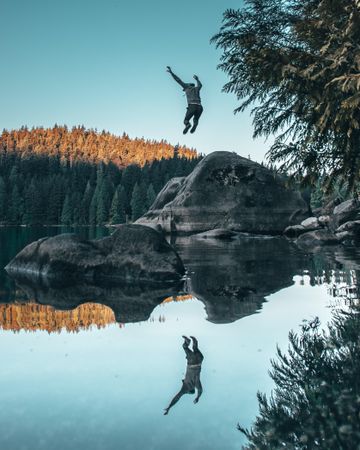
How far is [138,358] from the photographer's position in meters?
4.41

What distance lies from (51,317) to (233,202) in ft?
88.8

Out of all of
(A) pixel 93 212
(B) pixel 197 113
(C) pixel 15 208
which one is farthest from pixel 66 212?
(B) pixel 197 113

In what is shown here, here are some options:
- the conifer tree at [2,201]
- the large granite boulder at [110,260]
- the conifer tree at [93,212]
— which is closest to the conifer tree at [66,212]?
the conifer tree at [93,212]

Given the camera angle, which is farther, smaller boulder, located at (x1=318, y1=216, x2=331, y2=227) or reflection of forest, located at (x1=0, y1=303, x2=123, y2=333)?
smaller boulder, located at (x1=318, y1=216, x2=331, y2=227)

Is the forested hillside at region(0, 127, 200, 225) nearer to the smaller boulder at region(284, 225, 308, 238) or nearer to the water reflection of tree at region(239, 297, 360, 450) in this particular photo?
the smaller boulder at region(284, 225, 308, 238)

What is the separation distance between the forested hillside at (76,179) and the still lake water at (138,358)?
283ft

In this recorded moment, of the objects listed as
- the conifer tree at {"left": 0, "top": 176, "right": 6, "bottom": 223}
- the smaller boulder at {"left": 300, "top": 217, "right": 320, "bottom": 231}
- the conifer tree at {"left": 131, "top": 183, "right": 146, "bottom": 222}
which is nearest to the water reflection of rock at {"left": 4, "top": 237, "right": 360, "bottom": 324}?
the smaller boulder at {"left": 300, "top": 217, "right": 320, "bottom": 231}

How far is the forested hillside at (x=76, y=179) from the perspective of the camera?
100 metres

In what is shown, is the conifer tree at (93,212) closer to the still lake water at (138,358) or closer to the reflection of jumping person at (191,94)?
the reflection of jumping person at (191,94)

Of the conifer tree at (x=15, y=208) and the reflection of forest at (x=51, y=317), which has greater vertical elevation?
the conifer tree at (x=15, y=208)

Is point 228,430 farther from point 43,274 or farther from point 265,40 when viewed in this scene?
point 265,40

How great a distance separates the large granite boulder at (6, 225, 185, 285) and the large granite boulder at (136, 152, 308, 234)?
22295 mm

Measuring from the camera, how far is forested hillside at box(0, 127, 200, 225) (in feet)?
328

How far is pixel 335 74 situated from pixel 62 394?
25.5 feet
